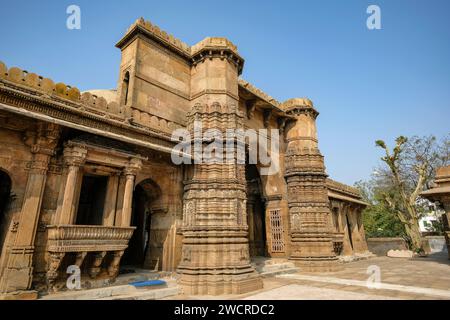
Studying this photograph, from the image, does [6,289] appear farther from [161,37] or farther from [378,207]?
[378,207]

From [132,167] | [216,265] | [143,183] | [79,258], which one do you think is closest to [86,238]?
[79,258]

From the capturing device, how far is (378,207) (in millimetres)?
31984

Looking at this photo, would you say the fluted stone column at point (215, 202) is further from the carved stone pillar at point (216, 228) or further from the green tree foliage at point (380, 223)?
the green tree foliage at point (380, 223)

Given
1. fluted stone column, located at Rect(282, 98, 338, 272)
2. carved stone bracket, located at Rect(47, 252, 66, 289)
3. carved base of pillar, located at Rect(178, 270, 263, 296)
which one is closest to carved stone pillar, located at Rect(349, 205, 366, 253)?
fluted stone column, located at Rect(282, 98, 338, 272)

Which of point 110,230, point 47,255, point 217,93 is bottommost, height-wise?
point 47,255

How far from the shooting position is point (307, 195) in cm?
1380

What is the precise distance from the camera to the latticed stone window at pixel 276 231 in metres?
13.8

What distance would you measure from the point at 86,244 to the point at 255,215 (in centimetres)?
1176

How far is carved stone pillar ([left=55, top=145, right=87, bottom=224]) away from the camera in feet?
21.2

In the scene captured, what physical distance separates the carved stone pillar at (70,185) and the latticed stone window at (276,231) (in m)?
9.78

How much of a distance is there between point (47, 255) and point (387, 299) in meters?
8.08
